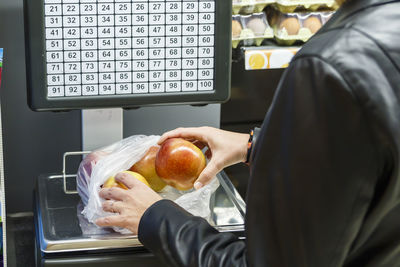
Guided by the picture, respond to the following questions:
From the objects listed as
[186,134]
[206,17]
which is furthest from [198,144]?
[206,17]

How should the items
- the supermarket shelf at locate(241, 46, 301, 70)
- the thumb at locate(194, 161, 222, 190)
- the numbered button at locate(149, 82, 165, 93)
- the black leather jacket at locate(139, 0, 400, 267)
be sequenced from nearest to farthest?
the black leather jacket at locate(139, 0, 400, 267) < the thumb at locate(194, 161, 222, 190) < the numbered button at locate(149, 82, 165, 93) < the supermarket shelf at locate(241, 46, 301, 70)

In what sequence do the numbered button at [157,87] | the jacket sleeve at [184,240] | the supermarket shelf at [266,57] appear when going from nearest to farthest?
the jacket sleeve at [184,240]
the numbered button at [157,87]
the supermarket shelf at [266,57]

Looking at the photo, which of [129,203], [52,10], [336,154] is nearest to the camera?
[336,154]

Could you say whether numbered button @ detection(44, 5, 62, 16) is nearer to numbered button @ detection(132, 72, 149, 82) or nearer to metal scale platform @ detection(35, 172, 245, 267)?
numbered button @ detection(132, 72, 149, 82)

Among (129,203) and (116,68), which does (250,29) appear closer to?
(116,68)

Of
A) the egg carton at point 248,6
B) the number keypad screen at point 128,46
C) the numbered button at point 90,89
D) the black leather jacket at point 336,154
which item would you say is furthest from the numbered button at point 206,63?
the black leather jacket at point 336,154

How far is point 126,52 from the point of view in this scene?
1.18m

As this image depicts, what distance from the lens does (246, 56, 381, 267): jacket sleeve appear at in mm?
653

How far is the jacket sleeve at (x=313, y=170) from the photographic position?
653 mm

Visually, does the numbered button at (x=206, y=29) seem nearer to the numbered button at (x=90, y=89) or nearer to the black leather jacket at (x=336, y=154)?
the numbered button at (x=90, y=89)

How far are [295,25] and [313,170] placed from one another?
897 mm

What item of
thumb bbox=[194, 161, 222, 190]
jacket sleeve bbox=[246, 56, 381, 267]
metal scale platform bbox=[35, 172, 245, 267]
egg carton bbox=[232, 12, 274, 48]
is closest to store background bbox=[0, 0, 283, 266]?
egg carton bbox=[232, 12, 274, 48]

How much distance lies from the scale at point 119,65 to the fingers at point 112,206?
0.16ft

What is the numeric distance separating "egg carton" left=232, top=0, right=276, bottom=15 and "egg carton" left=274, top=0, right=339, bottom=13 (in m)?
0.03
